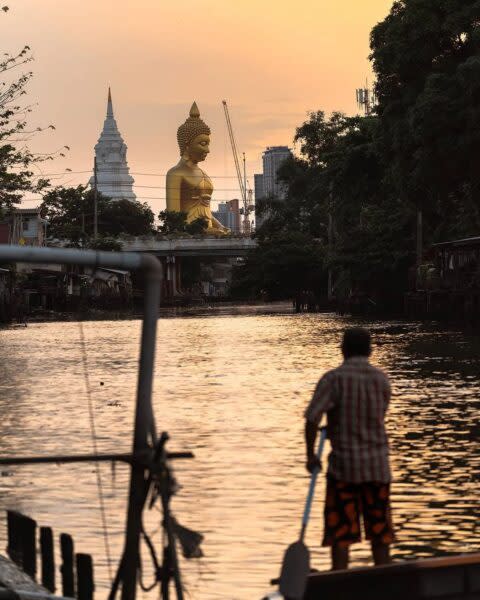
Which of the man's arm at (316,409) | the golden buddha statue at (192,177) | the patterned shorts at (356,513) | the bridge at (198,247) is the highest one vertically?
the golden buddha statue at (192,177)

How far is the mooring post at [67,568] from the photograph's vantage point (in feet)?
26.3

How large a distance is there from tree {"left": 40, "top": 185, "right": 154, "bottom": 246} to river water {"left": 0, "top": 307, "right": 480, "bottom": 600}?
77.0m

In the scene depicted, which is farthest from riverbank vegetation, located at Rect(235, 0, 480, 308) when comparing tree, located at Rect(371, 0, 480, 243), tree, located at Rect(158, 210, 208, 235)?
tree, located at Rect(158, 210, 208, 235)

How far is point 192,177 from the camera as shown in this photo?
6978 inches

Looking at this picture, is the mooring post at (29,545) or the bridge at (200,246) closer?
the mooring post at (29,545)

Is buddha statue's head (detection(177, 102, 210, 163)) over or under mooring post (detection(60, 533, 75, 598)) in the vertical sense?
over

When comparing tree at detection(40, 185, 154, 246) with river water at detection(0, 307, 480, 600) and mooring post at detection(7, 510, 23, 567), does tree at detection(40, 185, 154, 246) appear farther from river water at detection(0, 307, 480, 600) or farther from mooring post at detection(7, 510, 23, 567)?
mooring post at detection(7, 510, 23, 567)

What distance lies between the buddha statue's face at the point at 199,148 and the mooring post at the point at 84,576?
16970 centimetres

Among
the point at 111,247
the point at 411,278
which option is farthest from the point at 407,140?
the point at 111,247

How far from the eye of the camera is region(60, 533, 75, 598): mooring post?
316 inches

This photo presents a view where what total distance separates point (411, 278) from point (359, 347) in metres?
60.1

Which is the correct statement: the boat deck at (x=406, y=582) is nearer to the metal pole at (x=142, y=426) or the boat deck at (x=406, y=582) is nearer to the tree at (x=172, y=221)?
the metal pole at (x=142, y=426)

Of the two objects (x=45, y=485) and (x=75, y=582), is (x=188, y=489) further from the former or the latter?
(x=75, y=582)

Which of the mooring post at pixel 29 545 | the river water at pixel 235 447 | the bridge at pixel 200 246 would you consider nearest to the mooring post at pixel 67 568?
the mooring post at pixel 29 545
